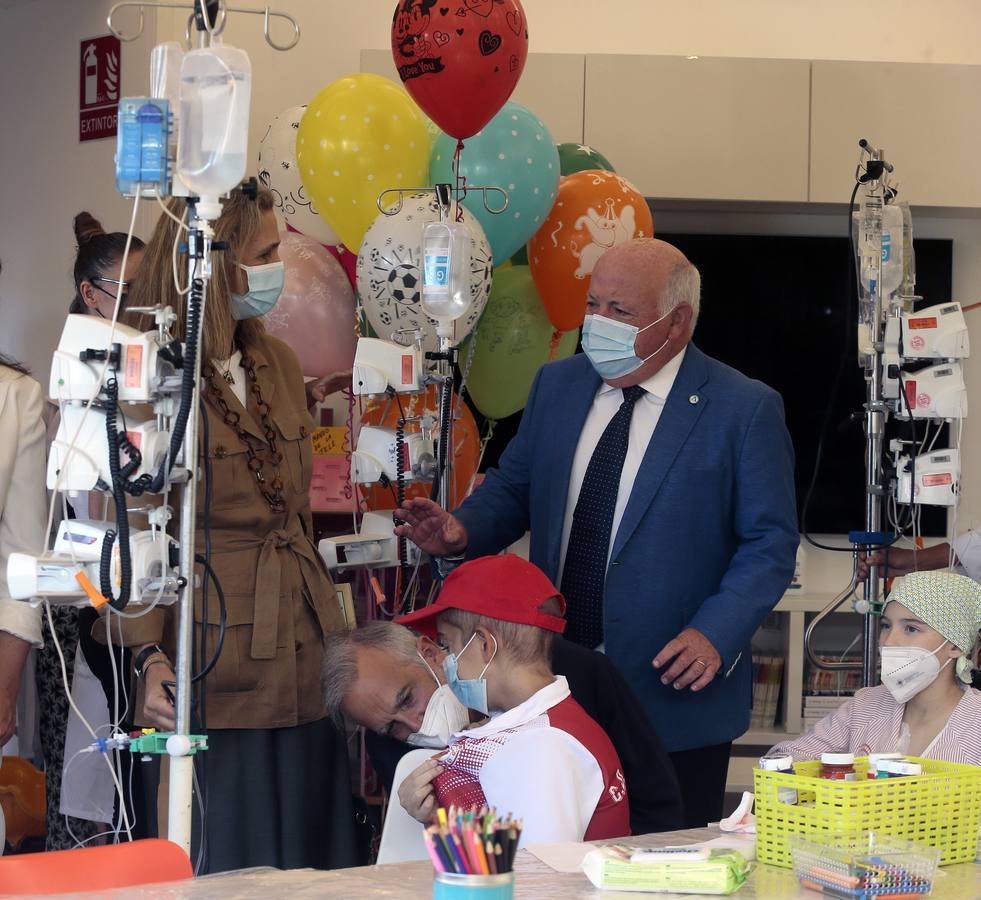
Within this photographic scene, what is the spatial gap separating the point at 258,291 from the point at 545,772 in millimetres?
988

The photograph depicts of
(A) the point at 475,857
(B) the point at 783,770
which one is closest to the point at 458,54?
(B) the point at 783,770

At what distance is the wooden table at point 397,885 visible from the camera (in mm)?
1609

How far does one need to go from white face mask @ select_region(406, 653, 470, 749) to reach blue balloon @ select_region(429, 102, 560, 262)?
5.76 feet

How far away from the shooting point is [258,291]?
2404 mm

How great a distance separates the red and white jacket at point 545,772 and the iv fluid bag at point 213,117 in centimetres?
91

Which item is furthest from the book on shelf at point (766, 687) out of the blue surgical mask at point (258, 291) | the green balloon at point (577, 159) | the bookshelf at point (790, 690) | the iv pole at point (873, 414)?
the blue surgical mask at point (258, 291)

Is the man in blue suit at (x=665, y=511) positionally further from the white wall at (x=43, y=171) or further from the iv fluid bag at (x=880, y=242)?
the white wall at (x=43, y=171)

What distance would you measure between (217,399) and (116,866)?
2.98ft

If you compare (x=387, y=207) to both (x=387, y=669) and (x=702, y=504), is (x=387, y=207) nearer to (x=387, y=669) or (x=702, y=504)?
(x=702, y=504)

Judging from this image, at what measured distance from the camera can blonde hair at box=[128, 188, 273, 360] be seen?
2.26 metres

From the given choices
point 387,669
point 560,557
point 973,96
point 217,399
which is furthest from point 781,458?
point 973,96

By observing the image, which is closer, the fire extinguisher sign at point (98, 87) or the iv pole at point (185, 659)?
the iv pole at point (185, 659)

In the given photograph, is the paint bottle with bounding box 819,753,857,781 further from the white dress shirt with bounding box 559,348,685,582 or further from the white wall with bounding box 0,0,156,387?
the white wall with bounding box 0,0,156,387

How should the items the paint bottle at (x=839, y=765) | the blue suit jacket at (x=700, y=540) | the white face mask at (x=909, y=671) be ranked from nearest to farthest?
1. the paint bottle at (x=839, y=765)
2. the white face mask at (x=909, y=671)
3. the blue suit jacket at (x=700, y=540)
